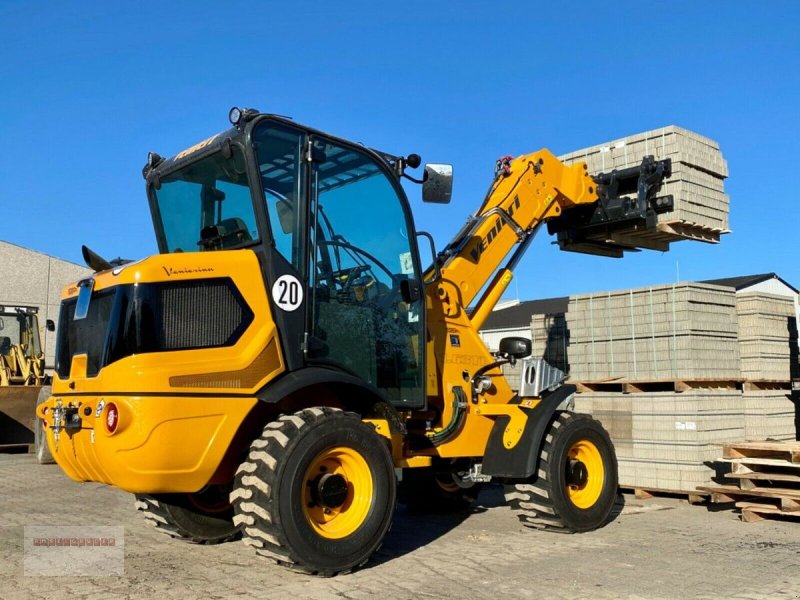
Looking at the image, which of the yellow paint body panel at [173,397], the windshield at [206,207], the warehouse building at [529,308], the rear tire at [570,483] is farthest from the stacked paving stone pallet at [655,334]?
the warehouse building at [529,308]

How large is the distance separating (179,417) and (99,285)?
1259mm

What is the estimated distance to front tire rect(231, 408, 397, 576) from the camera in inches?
192

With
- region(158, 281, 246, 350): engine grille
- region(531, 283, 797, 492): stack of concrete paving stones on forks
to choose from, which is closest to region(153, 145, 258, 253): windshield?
region(158, 281, 246, 350): engine grille

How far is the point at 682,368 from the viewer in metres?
8.53

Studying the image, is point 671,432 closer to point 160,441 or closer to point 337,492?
point 337,492

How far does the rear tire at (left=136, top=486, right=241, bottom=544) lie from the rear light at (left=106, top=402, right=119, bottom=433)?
4.88ft

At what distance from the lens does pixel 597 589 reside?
4.89m

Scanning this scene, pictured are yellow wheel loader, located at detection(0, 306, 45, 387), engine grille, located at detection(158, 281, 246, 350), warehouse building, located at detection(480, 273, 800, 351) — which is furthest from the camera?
warehouse building, located at detection(480, 273, 800, 351)

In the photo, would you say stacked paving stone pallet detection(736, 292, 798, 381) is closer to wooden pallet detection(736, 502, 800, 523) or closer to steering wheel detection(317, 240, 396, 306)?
wooden pallet detection(736, 502, 800, 523)

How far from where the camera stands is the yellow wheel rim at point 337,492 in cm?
517

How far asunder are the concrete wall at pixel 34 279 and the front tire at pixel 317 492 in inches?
977

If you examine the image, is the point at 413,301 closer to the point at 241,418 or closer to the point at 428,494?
the point at 241,418

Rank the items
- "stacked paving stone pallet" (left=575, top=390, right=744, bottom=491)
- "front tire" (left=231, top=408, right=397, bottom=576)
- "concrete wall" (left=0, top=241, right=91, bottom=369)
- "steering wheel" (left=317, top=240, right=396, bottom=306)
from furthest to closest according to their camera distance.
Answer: "concrete wall" (left=0, top=241, right=91, bottom=369)
"stacked paving stone pallet" (left=575, top=390, right=744, bottom=491)
"steering wheel" (left=317, top=240, right=396, bottom=306)
"front tire" (left=231, top=408, right=397, bottom=576)

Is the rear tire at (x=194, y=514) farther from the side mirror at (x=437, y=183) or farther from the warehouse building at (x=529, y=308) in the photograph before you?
the warehouse building at (x=529, y=308)
